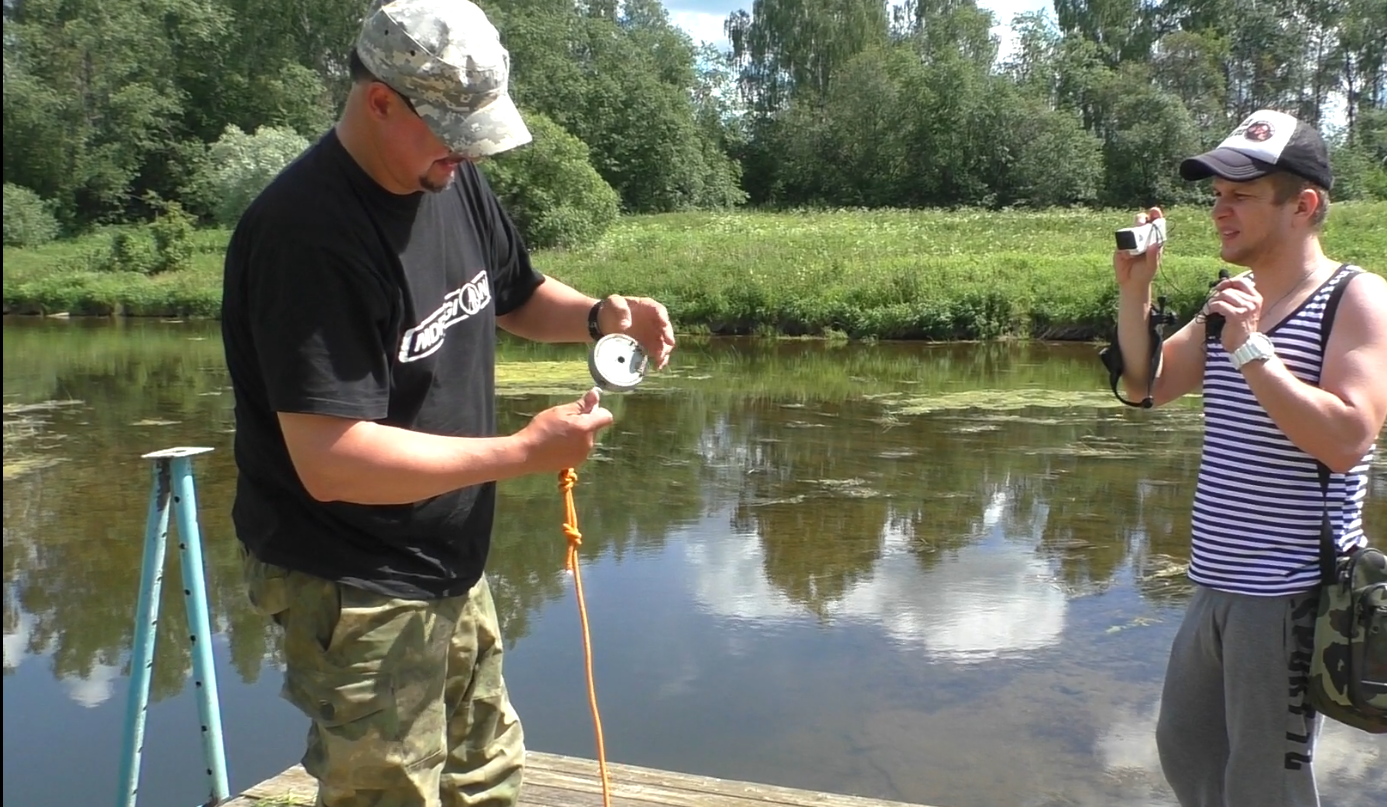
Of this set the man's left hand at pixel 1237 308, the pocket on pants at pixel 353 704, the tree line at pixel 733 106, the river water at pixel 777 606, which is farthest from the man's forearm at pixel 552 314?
the tree line at pixel 733 106

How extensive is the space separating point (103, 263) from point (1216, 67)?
121 ft

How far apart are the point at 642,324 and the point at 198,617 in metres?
1.44

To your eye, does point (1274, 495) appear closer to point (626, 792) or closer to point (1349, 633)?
point (1349, 633)

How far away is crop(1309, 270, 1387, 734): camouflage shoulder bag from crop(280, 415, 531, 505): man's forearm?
4.93 feet

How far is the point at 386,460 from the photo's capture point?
1836mm

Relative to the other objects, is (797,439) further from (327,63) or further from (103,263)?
(327,63)

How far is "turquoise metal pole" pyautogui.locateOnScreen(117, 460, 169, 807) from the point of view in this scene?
286 centimetres

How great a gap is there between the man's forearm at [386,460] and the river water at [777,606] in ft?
9.42

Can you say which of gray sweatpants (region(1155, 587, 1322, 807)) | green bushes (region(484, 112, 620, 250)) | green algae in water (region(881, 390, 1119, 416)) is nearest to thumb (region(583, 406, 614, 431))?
gray sweatpants (region(1155, 587, 1322, 807))

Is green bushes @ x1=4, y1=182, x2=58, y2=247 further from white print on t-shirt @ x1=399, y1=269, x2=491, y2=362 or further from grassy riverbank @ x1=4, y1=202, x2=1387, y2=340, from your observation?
white print on t-shirt @ x1=399, y1=269, x2=491, y2=362

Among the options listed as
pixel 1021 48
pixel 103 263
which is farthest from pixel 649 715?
pixel 1021 48

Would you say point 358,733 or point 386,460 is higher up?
point 386,460

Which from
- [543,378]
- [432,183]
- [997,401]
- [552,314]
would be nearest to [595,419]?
[432,183]

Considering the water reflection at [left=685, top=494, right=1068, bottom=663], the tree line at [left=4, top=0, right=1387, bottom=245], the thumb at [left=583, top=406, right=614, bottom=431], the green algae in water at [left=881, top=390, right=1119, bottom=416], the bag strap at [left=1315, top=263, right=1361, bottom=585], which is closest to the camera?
the thumb at [left=583, top=406, right=614, bottom=431]
